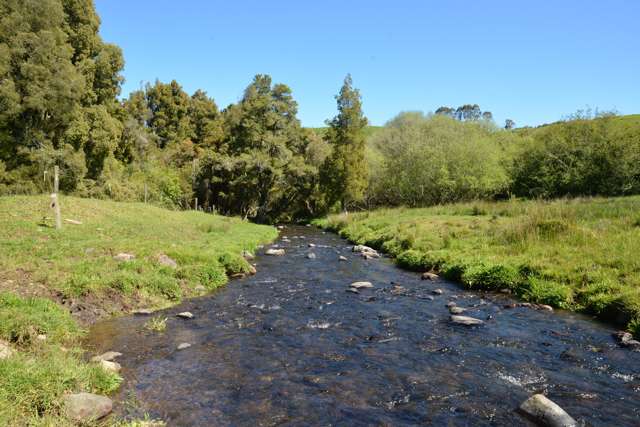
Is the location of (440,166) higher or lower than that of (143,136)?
lower

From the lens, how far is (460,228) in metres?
25.4

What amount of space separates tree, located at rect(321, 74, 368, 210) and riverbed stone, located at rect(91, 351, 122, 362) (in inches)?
1817

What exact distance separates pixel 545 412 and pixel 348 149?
49095mm

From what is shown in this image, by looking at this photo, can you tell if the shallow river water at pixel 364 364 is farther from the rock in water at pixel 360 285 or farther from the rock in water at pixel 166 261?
the rock in water at pixel 166 261

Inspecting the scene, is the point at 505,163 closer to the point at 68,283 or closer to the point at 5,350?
the point at 68,283

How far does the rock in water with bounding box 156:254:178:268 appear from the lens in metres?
16.5

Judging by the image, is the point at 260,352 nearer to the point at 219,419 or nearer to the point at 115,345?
the point at 219,419

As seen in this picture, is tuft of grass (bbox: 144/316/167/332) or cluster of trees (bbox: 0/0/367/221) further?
cluster of trees (bbox: 0/0/367/221)

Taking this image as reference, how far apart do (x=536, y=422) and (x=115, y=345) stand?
964 cm

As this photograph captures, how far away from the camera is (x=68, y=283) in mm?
12734

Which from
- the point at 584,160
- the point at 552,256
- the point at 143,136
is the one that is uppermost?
the point at 143,136

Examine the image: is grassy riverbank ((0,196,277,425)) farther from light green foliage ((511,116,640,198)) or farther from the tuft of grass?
light green foliage ((511,116,640,198))

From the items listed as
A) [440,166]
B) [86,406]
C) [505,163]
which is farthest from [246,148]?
[86,406]

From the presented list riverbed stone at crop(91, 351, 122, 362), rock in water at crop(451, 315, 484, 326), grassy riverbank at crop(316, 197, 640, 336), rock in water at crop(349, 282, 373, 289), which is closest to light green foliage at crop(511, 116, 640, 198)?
grassy riverbank at crop(316, 197, 640, 336)
